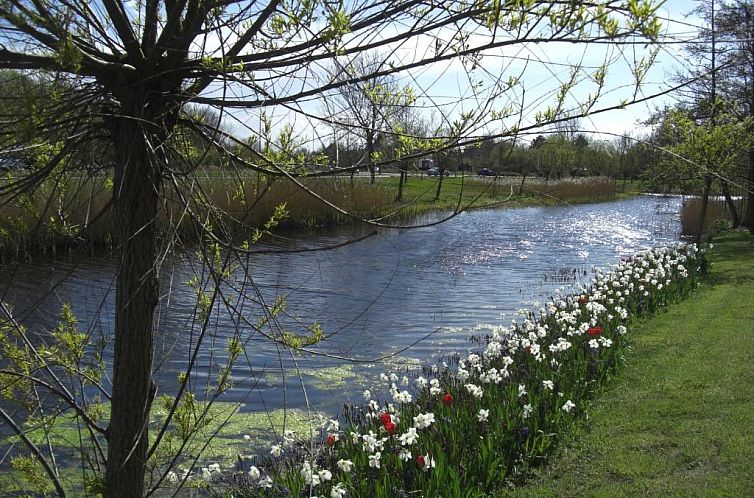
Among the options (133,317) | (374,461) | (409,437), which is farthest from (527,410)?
(133,317)

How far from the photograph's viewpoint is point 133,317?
2.33 meters

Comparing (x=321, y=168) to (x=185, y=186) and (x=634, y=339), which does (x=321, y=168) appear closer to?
(x=185, y=186)

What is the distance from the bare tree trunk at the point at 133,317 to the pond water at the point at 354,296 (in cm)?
11

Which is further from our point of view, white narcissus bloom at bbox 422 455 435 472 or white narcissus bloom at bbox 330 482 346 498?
white narcissus bloom at bbox 422 455 435 472

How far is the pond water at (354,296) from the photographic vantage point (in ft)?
14.5

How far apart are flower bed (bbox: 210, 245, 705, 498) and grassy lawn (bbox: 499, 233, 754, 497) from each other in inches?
8.7

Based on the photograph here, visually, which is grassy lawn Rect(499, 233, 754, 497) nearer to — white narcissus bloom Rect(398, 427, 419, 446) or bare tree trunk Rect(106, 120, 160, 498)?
white narcissus bloom Rect(398, 427, 419, 446)

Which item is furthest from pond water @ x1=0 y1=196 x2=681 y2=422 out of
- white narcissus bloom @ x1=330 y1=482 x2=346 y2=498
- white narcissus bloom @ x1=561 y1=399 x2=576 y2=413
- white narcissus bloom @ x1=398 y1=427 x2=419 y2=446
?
white narcissus bloom @ x1=561 y1=399 x2=576 y2=413

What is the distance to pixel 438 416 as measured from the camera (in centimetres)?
522

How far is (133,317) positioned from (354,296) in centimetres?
1054

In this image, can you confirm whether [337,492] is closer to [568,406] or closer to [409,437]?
[409,437]

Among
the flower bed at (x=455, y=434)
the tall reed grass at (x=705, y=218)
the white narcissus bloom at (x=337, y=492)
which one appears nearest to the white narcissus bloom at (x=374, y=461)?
the flower bed at (x=455, y=434)

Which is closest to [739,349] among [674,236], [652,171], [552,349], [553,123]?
[552,349]

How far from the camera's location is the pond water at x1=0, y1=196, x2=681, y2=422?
4.43 meters
